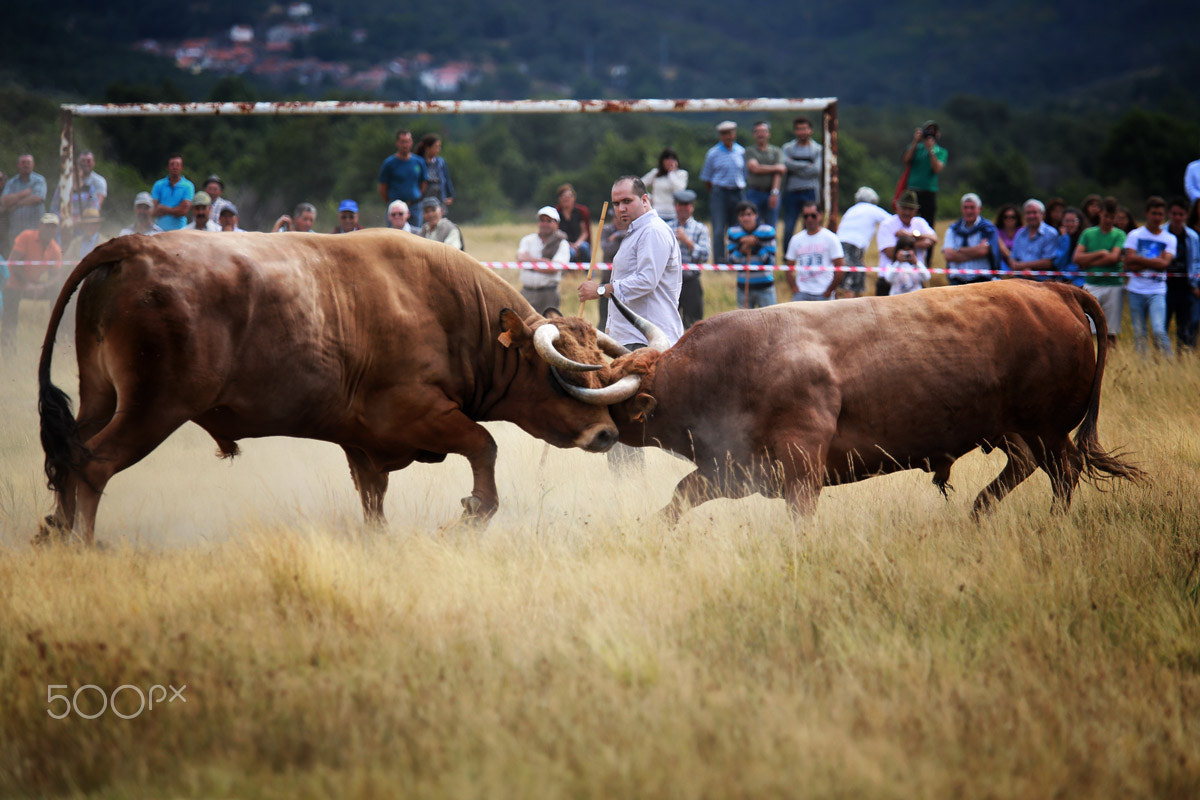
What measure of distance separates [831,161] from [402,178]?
5.09 meters

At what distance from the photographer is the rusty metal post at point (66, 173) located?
13.2 metres

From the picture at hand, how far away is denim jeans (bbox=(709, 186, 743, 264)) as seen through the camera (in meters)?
14.8

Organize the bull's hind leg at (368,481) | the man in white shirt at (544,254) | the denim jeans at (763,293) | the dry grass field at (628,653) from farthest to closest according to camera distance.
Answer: the denim jeans at (763,293)
the man in white shirt at (544,254)
the bull's hind leg at (368,481)
the dry grass field at (628,653)

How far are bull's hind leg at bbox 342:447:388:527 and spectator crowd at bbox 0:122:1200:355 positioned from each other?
5.14 m

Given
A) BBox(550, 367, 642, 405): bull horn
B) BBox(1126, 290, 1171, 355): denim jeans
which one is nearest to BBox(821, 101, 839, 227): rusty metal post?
BBox(1126, 290, 1171, 355): denim jeans

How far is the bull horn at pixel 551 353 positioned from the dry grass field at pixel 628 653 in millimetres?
900

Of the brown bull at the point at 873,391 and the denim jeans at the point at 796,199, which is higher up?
the denim jeans at the point at 796,199

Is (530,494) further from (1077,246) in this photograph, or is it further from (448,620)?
(1077,246)

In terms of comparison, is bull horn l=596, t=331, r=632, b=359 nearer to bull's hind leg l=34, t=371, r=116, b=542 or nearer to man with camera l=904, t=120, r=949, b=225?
bull's hind leg l=34, t=371, r=116, b=542

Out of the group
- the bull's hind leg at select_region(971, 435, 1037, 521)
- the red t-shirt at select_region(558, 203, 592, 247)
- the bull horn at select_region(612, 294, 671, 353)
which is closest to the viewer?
the bull's hind leg at select_region(971, 435, 1037, 521)

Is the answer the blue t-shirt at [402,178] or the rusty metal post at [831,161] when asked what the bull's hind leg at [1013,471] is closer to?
the rusty metal post at [831,161]

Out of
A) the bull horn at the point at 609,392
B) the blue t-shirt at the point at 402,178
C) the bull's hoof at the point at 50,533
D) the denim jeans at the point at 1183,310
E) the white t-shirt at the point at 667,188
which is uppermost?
the blue t-shirt at the point at 402,178

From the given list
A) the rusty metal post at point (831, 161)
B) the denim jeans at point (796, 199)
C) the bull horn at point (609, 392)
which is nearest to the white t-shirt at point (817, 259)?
the rusty metal post at point (831, 161)

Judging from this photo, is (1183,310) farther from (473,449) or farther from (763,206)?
(473,449)
